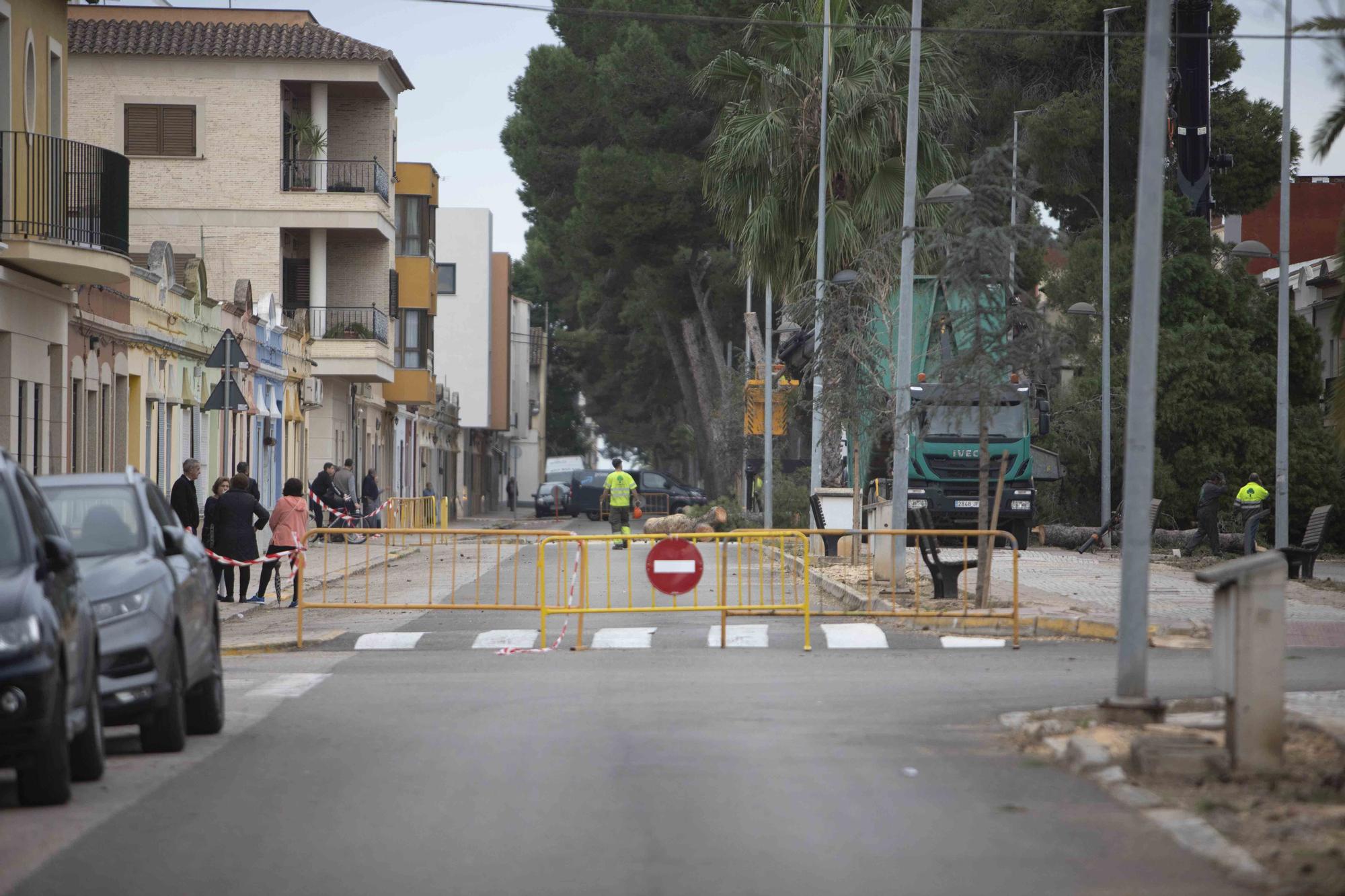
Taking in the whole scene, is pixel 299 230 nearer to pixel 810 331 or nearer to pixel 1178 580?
pixel 810 331

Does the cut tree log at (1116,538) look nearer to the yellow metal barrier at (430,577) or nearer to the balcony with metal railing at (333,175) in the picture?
the yellow metal barrier at (430,577)

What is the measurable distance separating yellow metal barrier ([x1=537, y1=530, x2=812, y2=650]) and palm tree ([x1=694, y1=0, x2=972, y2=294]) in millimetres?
16214

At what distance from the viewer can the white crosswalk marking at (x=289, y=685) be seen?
14.3 meters

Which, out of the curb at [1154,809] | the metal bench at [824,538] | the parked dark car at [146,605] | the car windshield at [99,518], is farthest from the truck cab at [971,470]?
the car windshield at [99,518]

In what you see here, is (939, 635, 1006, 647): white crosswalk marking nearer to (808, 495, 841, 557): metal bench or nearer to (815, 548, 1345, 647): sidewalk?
(815, 548, 1345, 647): sidewalk

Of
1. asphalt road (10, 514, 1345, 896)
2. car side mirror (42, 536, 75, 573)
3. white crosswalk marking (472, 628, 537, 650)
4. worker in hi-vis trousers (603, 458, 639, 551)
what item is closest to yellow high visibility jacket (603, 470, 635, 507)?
worker in hi-vis trousers (603, 458, 639, 551)

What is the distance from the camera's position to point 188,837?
27.2ft

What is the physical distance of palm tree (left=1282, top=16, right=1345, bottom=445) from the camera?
17359 millimetres

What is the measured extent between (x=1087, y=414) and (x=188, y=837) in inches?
1591

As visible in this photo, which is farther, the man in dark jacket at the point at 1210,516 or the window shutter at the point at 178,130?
the window shutter at the point at 178,130

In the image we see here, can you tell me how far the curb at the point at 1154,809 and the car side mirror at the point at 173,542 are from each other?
5.01 meters

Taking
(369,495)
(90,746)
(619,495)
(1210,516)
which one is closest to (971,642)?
(90,746)

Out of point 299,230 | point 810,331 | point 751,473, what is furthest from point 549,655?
point 751,473

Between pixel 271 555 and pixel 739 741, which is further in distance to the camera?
pixel 271 555
